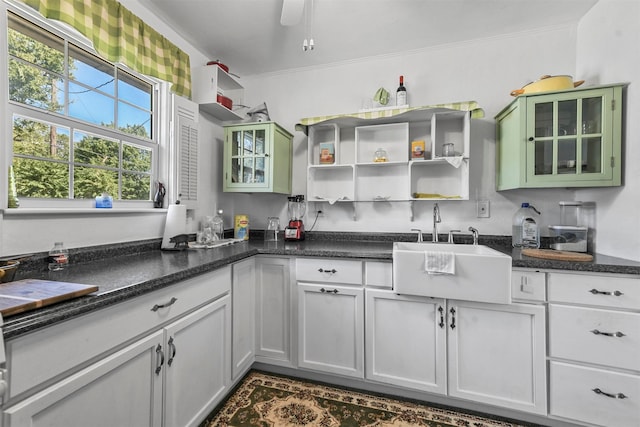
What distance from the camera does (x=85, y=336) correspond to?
0.83m

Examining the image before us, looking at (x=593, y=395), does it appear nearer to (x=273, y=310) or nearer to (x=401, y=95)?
(x=273, y=310)

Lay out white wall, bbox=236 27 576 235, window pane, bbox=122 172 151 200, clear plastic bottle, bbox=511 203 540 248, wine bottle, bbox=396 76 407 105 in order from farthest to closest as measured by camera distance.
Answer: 1. wine bottle, bbox=396 76 407 105
2. white wall, bbox=236 27 576 235
3. clear plastic bottle, bbox=511 203 540 248
4. window pane, bbox=122 172 151 200

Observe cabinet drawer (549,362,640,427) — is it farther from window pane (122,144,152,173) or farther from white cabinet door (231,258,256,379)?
window pane (122,144,152,173)

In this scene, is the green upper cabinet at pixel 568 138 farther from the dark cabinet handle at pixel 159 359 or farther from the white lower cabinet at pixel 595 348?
the dark cabinet handle at pixel 159 359

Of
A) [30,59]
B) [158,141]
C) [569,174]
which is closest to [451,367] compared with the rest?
[569,174]

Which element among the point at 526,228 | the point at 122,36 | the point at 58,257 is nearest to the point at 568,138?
the point at 526,228

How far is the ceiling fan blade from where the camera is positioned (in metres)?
1.43

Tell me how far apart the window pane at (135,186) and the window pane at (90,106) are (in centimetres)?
34

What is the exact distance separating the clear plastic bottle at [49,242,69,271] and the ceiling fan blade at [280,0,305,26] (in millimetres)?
1635

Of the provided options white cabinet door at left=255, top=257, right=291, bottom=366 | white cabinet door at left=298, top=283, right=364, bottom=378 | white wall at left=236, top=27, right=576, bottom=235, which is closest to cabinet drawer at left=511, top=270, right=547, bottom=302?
white wall at left=236, top=27, right=576, bottom=235

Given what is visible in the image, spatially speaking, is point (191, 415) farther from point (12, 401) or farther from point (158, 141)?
point (158, 141)

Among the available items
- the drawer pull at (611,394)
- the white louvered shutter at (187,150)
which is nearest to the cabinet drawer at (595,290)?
the drawer pull at (611,394)

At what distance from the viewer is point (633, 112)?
1477 mm

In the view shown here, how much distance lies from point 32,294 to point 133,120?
4.56 ft
